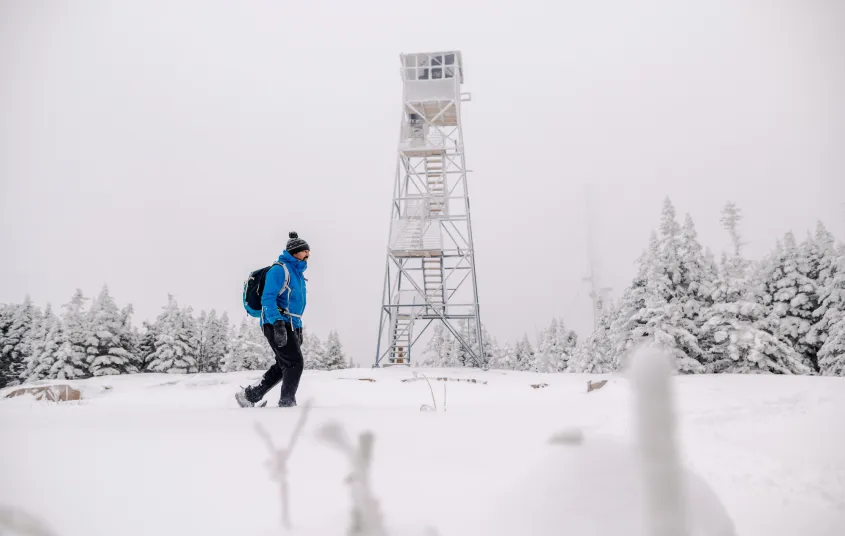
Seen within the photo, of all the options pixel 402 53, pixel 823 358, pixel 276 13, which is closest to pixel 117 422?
pixel 276 13

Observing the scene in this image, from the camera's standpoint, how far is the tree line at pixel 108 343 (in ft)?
93.7

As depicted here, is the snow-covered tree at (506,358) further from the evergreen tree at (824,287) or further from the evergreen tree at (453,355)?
the evergreen tree at (824,287)

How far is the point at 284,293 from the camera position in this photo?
4156 mm

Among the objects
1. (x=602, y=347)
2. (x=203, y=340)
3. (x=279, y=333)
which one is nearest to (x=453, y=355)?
(x=203, y=340)

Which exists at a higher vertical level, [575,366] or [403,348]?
[403,348]

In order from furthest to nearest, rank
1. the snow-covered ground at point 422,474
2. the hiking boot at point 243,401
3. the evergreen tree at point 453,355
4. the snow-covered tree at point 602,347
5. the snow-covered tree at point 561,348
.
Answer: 1. the evergreen tree at point 453,355
2. the snow-covered tree at point 561,348
3. the snow-covered tree at point 602,347
4. the hiking boot at point 243,401
5. the snow-covered ground at point 422,474

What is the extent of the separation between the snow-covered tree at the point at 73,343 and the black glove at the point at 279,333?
31026 millimetres

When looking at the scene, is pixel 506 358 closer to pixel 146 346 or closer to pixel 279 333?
pixel 146 346

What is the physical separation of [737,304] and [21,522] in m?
19.1

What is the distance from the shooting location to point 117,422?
2.37 m

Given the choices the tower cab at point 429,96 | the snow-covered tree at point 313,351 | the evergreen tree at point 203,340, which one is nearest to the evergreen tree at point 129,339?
the evergreen tree at point 203,340

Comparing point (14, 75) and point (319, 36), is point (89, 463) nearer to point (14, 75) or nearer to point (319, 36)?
point (14, 75)

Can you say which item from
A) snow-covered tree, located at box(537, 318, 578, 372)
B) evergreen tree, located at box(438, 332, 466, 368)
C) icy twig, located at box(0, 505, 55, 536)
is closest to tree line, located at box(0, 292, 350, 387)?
evergreen tree, located at box(438, 332, 466, 368)

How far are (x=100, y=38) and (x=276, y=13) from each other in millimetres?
9155
